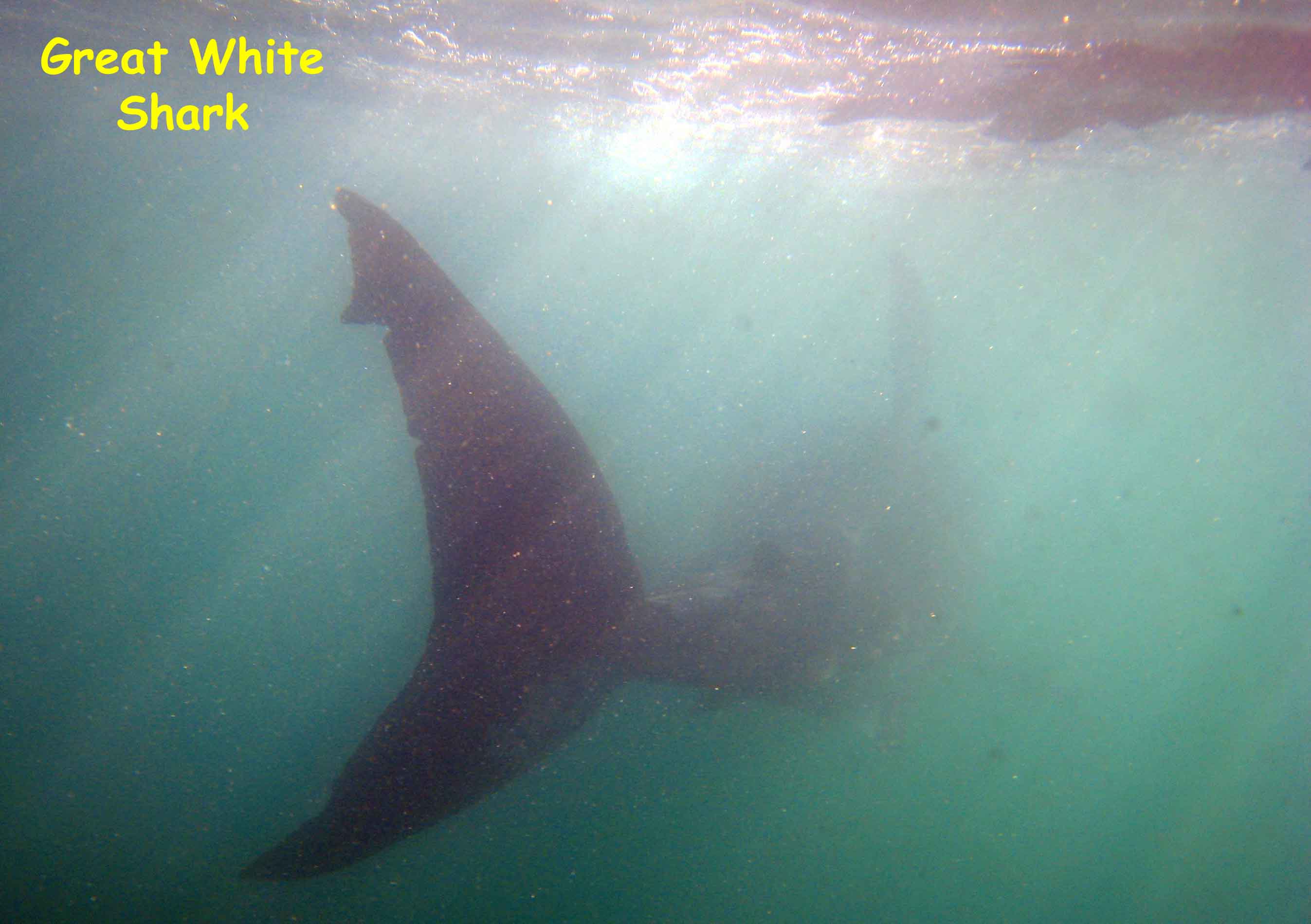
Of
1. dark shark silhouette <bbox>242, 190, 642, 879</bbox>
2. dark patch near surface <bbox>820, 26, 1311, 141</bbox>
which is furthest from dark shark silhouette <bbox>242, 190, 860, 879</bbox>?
dark patch near surface <bbox>820, 26, 1311, 141</bbox>

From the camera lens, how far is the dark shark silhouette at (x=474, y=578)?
9.49 ft

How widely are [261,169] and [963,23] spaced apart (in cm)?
4038

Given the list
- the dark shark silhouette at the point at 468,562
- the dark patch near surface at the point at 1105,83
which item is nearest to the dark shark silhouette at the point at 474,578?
the dark shark silhouette at the point at 468,562

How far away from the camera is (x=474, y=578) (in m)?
3.30

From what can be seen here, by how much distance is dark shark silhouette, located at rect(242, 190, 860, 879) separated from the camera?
114 inches

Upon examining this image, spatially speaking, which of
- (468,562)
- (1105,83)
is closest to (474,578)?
(468,562)

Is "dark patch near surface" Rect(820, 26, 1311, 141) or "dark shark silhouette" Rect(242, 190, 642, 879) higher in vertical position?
"dark patch near surface" Rect(820, 26, 1311, 141)

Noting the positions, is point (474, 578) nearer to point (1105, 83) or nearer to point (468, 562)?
point (468, 562)

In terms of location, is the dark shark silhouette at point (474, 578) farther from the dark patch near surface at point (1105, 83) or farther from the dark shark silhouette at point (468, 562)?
the dark patch near surface at point (1105, 83)

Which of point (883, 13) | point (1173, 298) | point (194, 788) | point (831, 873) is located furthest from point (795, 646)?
point (1173, 298)

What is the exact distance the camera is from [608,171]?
28.7 meters

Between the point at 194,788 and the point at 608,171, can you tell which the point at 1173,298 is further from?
the point at 194,788

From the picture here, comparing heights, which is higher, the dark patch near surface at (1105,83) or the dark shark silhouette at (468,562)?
the dark patch near surface at (1105,83)

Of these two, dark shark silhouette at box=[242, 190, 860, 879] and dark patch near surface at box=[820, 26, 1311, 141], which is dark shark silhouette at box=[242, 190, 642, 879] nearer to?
dark shark silhouette at box=[242, 190, 860, 879]
